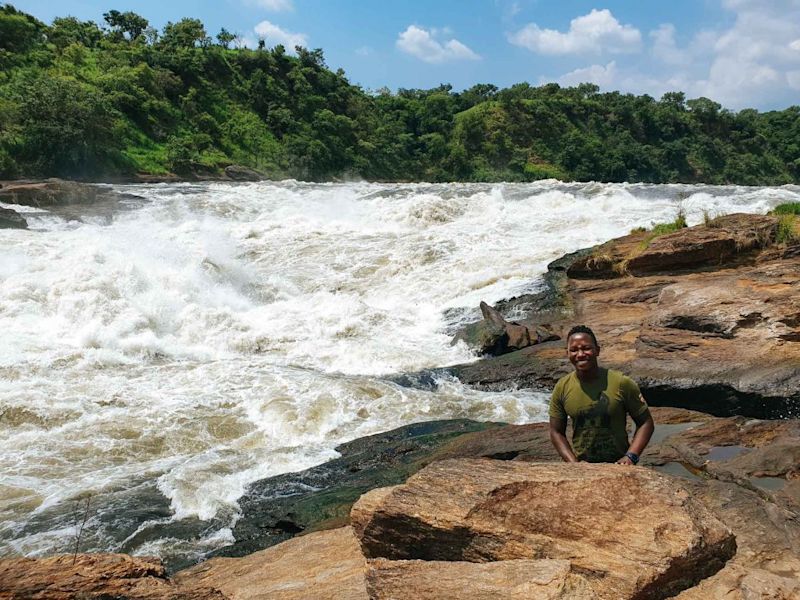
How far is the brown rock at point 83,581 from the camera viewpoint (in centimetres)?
306

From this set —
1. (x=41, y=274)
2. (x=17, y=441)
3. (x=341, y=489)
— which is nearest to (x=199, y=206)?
(x=41, y=274)

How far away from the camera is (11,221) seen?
1630cm

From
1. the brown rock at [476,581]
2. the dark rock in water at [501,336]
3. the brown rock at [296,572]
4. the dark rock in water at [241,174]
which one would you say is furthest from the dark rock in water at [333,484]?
the dark rock in water at [241,174]

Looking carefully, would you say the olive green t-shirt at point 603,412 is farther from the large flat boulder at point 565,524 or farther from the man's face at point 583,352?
the large flat boulder at point 565,524

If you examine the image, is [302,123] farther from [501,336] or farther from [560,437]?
[560,437]

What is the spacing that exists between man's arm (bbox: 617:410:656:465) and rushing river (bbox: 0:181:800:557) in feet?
10.7

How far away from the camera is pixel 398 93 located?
69.9 m

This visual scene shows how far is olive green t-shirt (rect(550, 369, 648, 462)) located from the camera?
330 centimetres

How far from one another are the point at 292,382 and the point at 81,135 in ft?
88.1

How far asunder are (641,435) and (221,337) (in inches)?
355

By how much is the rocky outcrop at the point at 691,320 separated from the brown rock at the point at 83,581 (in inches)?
225

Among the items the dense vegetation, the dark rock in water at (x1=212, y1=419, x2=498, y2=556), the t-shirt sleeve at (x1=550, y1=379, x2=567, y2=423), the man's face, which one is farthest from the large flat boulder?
the dense vegetation

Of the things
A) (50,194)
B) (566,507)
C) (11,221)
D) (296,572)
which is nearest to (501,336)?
(296,572)

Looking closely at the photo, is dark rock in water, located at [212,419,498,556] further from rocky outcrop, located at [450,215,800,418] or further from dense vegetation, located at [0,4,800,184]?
dense vegetation, located at [0,4,800,184]
